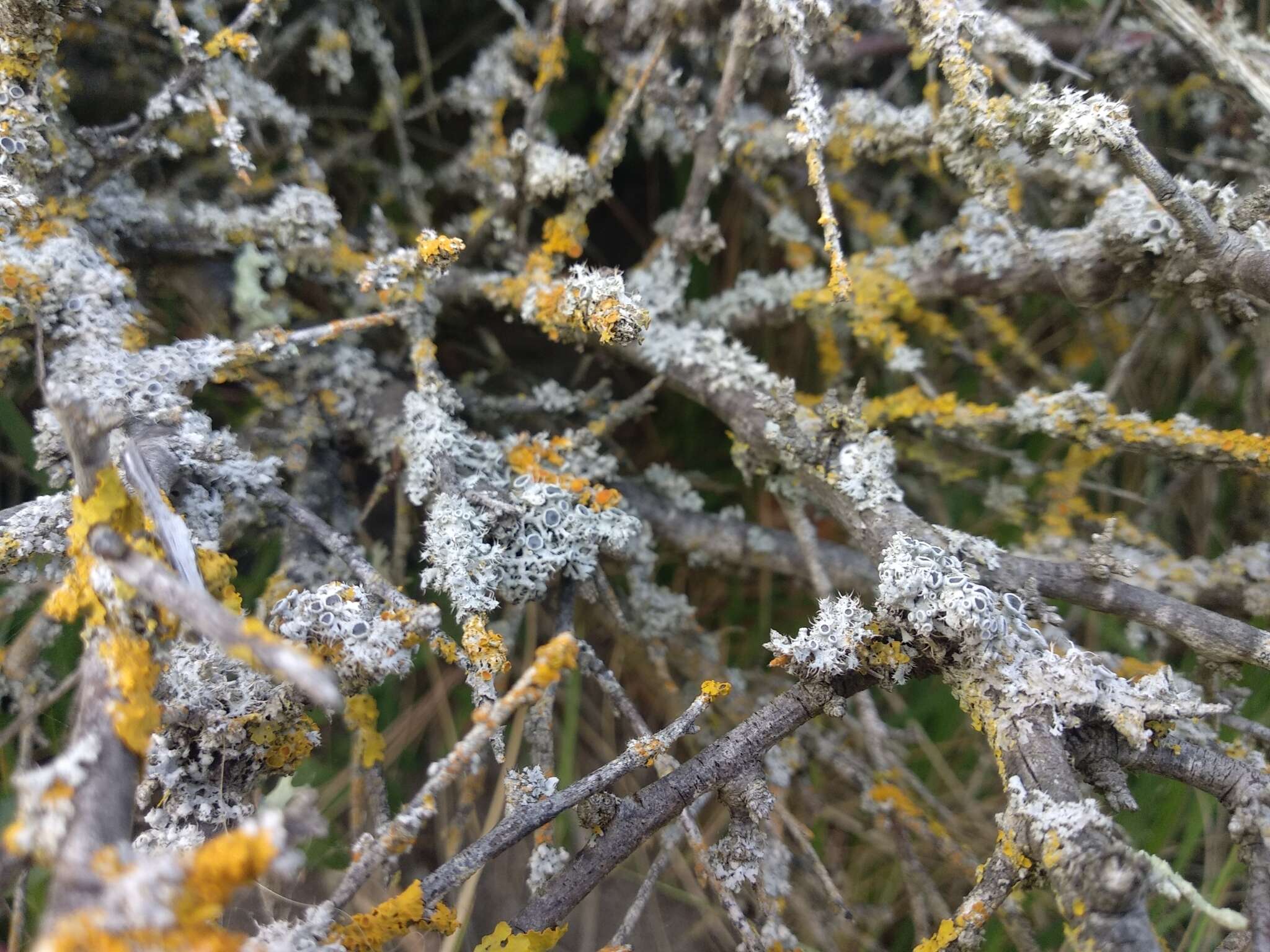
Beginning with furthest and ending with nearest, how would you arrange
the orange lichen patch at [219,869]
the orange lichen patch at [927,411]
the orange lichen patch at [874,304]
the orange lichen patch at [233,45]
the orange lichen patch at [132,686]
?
the orange lichen patch at [874,304] < the orange lichen patch at [927,411] < the orange lichen patch at [233,45] < the orange lichen patch at [132,686] < the orange lichen patch at [219,869]

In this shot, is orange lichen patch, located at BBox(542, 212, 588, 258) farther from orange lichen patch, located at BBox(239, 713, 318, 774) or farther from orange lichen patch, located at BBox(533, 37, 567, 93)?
orange lichen patch, located at BBox(239, 713, 318, 774)

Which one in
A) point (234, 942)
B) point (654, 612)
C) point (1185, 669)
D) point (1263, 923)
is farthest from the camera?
point (1185, 669)

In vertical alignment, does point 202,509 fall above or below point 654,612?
above

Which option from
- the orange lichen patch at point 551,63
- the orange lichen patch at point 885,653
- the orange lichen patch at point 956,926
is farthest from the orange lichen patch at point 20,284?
the orange lichen patch at point 956,926

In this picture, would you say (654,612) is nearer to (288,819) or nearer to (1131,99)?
(288,819)

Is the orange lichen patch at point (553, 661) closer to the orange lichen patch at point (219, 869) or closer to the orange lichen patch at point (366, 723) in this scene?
the orange lichen patch at point (219, 869)

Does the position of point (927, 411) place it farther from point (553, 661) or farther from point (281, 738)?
point (281, 738)

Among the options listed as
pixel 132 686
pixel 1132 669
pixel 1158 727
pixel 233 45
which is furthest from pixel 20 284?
pixel 1132 669

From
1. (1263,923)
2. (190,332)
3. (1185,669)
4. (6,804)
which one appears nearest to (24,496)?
(190,332)
